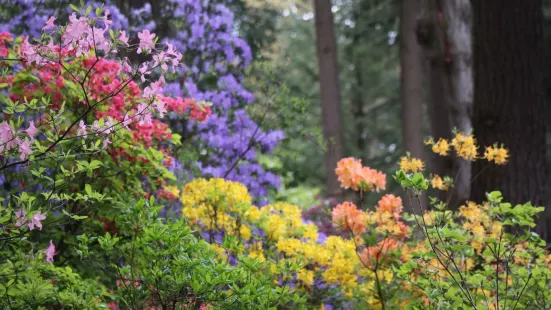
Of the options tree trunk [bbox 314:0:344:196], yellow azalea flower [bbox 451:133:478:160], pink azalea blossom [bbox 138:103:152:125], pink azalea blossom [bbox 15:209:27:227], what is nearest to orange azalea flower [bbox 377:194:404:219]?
yellow azalea flower [bbox 451:133:478:160]

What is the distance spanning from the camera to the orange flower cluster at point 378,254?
3.22 m

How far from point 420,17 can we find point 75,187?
3382mm

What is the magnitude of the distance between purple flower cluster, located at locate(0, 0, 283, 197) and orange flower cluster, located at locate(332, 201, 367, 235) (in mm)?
2043

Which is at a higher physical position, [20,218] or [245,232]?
[245,232]

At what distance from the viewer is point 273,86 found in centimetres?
539

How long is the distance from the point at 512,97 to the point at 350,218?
2.09 metres

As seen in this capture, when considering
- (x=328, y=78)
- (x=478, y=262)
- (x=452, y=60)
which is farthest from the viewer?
(x=328, y=78)

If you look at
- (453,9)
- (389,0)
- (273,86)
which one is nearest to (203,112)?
(273,86)

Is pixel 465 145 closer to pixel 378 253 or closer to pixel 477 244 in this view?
pixel 477 244

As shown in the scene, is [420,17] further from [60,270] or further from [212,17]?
[60,270]

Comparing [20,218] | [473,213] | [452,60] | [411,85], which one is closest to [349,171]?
[473,213]

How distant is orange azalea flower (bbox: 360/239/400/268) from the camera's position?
3219 mm

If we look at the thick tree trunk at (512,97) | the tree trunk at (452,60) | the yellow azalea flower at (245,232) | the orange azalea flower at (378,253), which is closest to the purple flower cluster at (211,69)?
the tree trunk at (452,60)

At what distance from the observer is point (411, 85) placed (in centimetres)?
970
